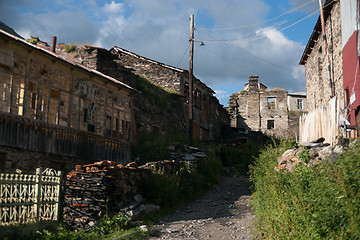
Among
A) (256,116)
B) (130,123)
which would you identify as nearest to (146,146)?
(130,123)

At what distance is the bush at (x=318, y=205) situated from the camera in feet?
23.2

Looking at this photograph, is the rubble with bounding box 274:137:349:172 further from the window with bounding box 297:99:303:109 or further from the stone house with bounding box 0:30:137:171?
the window with bounding box 297:99:303:109

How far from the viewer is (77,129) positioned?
1561cm

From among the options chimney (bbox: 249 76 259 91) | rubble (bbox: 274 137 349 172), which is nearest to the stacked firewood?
rubble (bbox: 274 137 349 172)

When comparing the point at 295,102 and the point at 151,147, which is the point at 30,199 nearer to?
the point at 151,147

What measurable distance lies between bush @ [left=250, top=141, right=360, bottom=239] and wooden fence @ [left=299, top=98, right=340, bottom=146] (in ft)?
7.41

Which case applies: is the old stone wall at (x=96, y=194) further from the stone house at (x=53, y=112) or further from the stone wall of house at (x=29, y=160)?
the stone house at (x=53, y=112)

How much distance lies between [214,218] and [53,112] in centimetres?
729

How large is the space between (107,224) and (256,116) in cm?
3130

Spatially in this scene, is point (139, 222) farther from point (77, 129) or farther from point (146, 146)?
point (146, 146)

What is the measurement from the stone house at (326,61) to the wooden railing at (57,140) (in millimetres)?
9622

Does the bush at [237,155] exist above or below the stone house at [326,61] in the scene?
below

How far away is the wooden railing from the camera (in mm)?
12742

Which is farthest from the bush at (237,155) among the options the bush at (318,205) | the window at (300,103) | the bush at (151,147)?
the window at (300,103)
